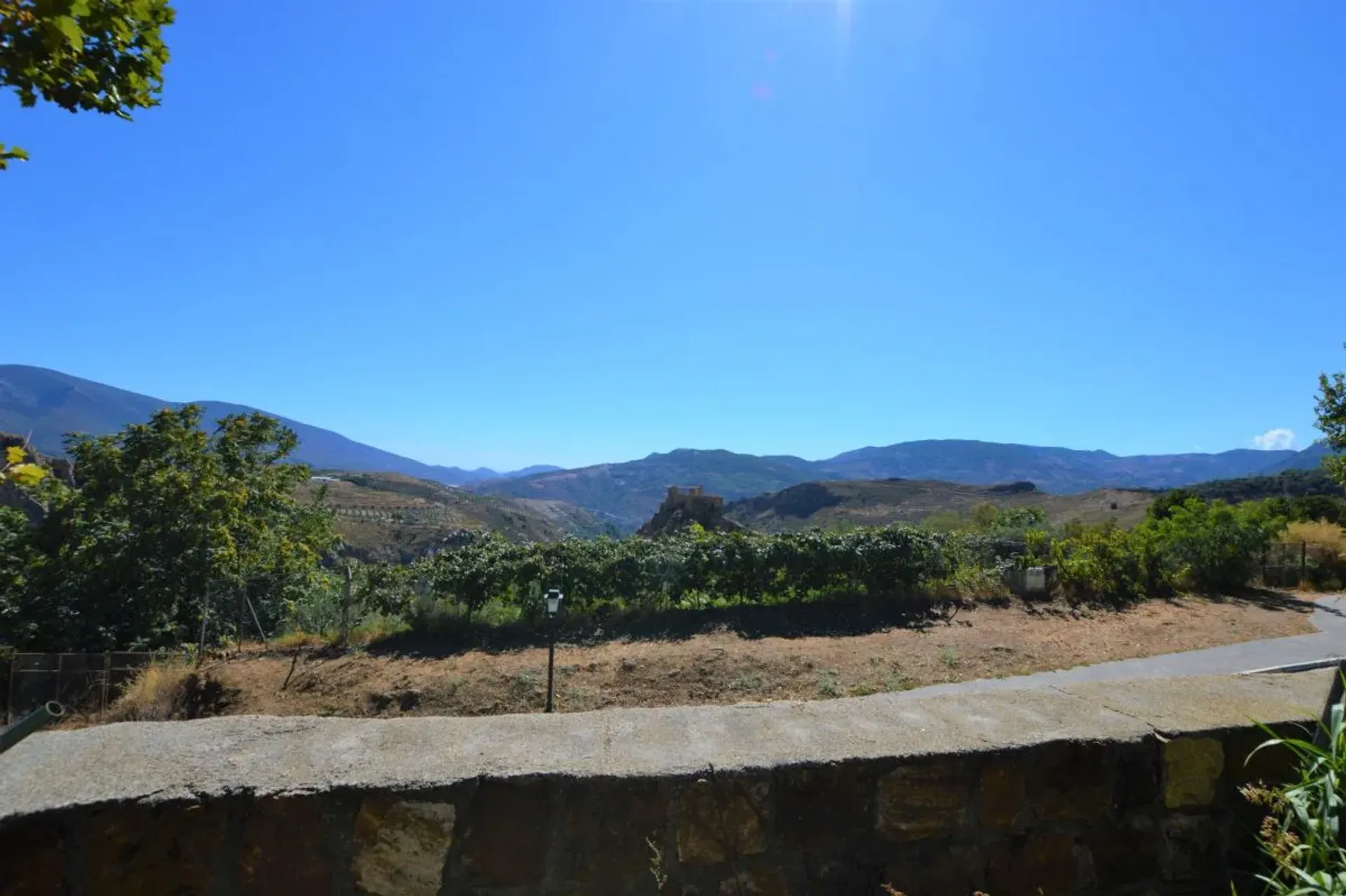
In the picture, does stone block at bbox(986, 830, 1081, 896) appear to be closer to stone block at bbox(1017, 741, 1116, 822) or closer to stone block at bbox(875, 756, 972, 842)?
stone block at bbox(1017, 741, 1116, 822)

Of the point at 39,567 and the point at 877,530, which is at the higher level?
the point at 877,530

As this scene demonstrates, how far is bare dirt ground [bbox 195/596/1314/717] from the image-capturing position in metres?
7.50

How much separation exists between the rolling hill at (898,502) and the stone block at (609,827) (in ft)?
122

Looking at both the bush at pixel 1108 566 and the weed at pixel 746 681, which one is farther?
the bush at pixel 1108 566

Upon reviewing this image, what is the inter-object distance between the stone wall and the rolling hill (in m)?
36.4

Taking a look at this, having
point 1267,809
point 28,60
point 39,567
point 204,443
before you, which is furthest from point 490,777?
point 204,443

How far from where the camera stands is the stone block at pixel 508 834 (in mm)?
1559

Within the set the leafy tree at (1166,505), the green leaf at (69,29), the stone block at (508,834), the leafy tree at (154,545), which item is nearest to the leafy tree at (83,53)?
the green leaf at (69,29)

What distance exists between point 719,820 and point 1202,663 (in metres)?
8.89

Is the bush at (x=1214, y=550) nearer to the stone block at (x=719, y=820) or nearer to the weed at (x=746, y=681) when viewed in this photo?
the weed at (x=746, y=681)

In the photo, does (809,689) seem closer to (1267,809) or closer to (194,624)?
(1267,809)

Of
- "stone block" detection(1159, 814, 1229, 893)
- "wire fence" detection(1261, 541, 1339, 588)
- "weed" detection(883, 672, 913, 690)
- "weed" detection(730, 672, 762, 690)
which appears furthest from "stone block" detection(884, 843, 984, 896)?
"wire fence" detection(1261, 541, 1339, 588)

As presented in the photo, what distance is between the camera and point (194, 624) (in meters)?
10.2

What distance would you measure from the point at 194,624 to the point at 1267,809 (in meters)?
12.0
